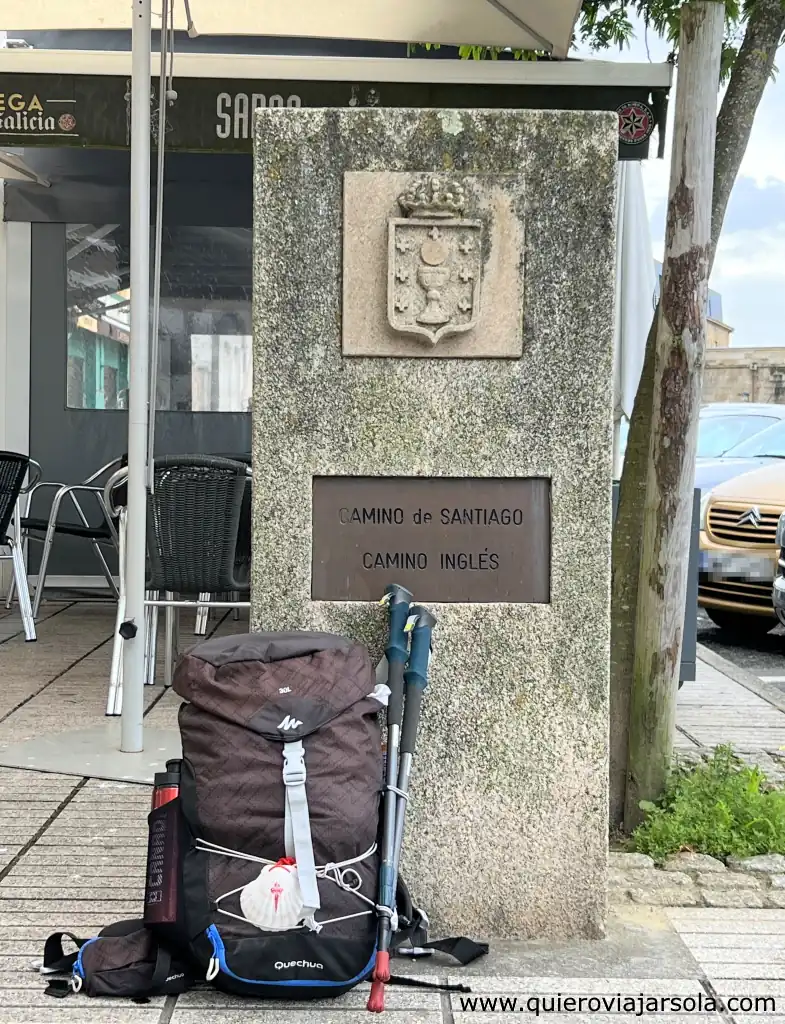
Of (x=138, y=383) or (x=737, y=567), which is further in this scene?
(x=737, y=567)

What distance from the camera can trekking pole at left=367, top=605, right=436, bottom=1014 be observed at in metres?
2.64

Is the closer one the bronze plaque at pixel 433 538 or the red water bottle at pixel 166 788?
the red water bottle at pixel 166 788

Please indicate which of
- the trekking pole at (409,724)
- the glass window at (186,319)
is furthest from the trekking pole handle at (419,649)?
the glass window at (186,319)

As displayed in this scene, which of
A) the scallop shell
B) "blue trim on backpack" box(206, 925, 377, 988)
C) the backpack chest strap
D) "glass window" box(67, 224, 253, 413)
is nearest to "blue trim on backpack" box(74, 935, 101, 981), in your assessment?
"blue trim on backpack" box(206, 925, 377, 988)

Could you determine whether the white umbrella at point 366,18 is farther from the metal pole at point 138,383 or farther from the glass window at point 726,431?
the glass window at point 726,431

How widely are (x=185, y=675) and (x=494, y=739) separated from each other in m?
0.87

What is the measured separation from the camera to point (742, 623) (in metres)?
9.41

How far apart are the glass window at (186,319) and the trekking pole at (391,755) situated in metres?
6.13

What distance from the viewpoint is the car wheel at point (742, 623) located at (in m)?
9.33

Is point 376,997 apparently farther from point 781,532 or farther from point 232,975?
point 781,532

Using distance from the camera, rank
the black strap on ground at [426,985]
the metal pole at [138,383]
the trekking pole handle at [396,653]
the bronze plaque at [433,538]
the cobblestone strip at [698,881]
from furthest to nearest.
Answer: the metal pole at [138,383] → the cobblestone strip at [698,881] → the bronze plaque at [433,538] → the trekking pole handle at [396,653] → the black strap on ground at [426,985]

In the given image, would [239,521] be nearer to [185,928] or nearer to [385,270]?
[385,270]

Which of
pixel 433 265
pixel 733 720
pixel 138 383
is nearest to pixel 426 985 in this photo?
pixel 433 265

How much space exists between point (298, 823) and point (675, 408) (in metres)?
2.10
